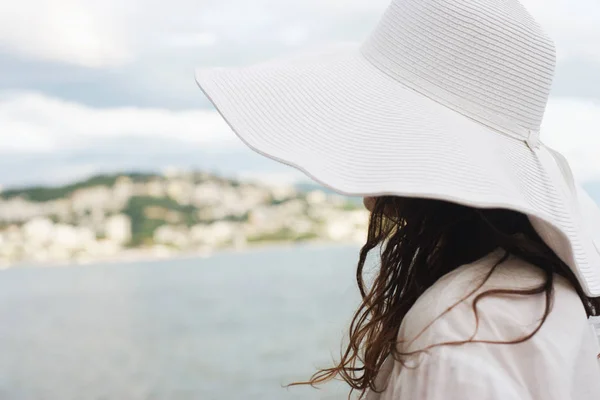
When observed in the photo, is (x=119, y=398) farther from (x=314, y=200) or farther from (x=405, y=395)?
(x=314, y=200)

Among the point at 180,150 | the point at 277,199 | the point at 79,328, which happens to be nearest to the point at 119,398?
the point at 79,328

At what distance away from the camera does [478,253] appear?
2.98 ft

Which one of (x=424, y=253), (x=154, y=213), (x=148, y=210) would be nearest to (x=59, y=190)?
(x=148, y=210)

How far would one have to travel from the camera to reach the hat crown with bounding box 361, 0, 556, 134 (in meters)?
0.89

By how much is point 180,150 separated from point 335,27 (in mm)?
13704

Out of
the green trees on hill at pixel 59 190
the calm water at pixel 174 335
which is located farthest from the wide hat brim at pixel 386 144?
the green trees on hill at pixel 59 190

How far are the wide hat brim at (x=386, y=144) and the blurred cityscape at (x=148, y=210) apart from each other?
32692 mm

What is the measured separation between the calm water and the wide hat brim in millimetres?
5568

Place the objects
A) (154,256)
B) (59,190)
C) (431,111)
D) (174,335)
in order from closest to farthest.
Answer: (431,111)
(174,335)
(59,190)
(154,256)

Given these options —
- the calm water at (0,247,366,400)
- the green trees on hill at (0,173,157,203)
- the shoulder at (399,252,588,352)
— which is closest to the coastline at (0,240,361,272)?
the calm water at (0,247,366,400)

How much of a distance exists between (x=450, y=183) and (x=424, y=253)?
228 mm

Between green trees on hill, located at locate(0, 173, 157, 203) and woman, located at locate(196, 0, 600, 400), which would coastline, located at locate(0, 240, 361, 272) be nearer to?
green trees on hill, located at locate(0, 173, 157, 203)

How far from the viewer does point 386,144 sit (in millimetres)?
786

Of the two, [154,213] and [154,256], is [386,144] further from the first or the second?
[154,256]
